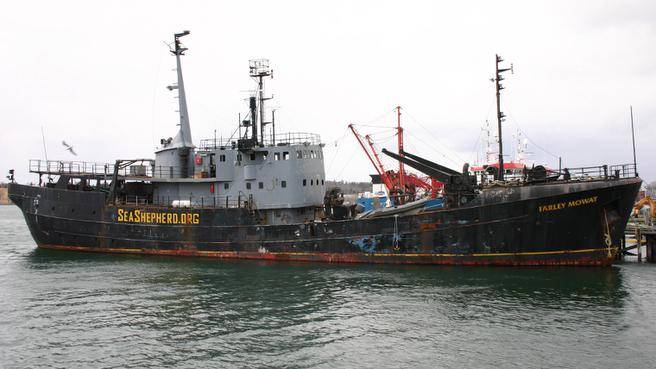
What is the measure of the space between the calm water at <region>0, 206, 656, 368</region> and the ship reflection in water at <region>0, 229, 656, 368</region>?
6cm

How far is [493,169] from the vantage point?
25844 mm

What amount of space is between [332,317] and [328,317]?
132 millimetres

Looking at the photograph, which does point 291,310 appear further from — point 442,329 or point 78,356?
point 78,356

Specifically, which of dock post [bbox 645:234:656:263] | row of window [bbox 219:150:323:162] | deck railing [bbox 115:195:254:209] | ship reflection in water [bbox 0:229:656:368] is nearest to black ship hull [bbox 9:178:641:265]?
deck railing [bbox 115:195:254:209]

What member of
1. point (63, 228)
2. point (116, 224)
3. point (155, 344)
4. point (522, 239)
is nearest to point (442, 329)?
point (155, 344)

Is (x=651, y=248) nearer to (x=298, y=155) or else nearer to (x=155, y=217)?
(x=298, y=155)

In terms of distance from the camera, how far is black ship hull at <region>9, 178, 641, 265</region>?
893 inches

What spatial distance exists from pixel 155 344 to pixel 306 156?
54.9 feet

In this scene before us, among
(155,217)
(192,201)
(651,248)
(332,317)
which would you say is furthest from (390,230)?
(651,248)

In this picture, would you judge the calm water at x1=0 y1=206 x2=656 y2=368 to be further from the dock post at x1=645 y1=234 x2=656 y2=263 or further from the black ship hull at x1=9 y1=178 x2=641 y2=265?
the dock post at x1=645 y1=234 x2=656 y2=263

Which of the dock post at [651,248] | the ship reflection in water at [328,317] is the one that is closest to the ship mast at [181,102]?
the ship reflection in water at [328,317]

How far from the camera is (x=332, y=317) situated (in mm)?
16578

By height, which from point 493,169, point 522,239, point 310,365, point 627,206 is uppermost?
point 493,169

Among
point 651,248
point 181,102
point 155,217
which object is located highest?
point 181,102
